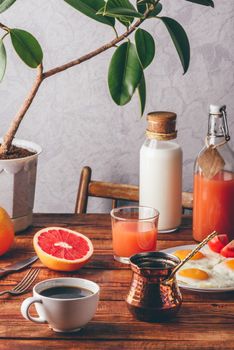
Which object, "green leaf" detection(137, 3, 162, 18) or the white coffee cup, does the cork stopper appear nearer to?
"green leaf" detection(137, 3, 162, 18)

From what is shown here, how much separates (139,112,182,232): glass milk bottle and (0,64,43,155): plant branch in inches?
11.1

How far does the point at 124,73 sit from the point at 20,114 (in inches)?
10.6

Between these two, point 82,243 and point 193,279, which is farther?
point 82,243

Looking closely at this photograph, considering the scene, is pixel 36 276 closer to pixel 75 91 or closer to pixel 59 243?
pixel 59 243

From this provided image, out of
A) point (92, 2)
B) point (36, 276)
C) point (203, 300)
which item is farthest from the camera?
point (92, 2)

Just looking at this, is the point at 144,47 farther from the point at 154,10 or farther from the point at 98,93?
the point at 98,93

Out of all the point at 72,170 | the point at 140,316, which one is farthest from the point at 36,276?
the point at 72,170

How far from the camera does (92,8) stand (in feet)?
6.15

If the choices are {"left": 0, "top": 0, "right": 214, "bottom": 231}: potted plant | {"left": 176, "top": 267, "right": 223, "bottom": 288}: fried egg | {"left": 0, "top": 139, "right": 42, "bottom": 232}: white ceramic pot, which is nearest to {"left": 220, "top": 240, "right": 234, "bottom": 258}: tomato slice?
{"left": 176, "top": 267, "right": 223, "bottom": 288}: fried egg

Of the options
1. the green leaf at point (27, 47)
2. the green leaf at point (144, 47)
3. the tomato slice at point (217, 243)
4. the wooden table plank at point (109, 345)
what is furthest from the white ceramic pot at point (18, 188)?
the wooden table plank at point (109, 345)

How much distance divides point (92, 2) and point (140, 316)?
2.63 feet

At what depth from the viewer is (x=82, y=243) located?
1.78 m

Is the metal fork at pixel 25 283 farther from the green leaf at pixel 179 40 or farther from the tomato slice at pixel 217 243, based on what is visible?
the green leaf at pixel 179 40

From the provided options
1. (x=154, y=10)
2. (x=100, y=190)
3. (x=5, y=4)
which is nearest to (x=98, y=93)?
(x=100, y=190)
